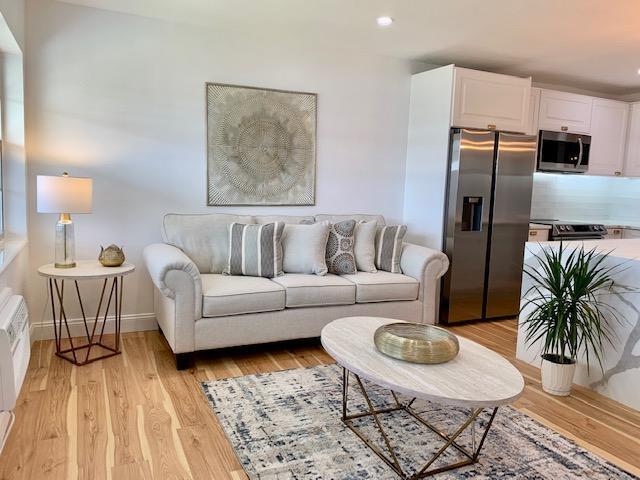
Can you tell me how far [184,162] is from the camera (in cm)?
387

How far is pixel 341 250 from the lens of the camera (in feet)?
12.5

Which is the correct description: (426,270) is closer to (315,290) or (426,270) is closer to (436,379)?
(315,290)

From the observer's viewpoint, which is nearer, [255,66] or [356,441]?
[356,441]

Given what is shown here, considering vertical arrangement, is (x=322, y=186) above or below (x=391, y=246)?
above

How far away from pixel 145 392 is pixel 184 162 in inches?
73.4

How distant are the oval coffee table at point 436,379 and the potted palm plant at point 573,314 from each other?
79cm

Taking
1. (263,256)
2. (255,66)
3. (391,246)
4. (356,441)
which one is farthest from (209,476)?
(255,66)

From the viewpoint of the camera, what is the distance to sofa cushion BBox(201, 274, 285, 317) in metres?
3.11

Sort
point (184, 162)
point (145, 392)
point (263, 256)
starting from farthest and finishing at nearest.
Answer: point (184, 162) < point (263, 256) < point (145, 392)

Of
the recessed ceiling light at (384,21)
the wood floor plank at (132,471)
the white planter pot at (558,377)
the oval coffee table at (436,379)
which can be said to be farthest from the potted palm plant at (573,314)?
the wood floor plank at (132,471)

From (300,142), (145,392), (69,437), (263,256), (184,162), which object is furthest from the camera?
(300,142)

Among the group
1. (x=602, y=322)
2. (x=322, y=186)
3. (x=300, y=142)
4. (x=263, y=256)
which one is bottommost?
(x=602, y=322)

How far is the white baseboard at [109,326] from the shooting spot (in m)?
3.53

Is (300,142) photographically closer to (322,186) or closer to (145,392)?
(322,186)
